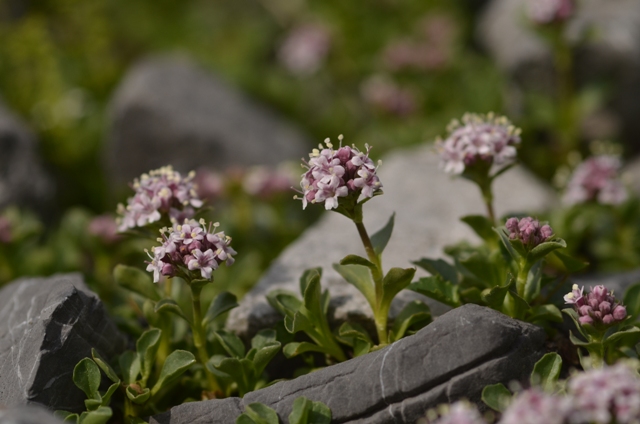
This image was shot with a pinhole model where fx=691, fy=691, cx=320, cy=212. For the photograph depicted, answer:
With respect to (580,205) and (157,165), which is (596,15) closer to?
(580,205)

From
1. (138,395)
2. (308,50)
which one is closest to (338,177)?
(138,395)

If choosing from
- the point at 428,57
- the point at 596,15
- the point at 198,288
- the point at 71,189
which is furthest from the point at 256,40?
the point at 198,288

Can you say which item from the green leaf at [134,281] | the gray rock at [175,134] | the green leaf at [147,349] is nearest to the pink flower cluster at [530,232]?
the green leaf at [147,349]

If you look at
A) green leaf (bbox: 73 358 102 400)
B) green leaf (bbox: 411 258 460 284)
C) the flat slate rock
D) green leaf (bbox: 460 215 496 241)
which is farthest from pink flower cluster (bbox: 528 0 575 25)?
green leaf (bbox: 73 358 102 400)

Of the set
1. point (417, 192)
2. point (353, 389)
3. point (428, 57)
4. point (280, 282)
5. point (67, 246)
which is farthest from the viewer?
point (428, 57)

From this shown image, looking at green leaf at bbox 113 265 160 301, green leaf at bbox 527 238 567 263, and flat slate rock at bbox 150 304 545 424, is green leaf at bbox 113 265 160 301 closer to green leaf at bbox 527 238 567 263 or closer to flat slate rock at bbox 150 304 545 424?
flat slate rock at bbox 150 304 545 424

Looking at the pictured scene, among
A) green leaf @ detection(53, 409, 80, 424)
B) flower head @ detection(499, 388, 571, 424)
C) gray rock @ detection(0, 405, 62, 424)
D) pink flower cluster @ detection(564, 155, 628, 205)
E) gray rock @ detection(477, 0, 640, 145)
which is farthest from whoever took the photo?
gray rock @ detection(477, 0, 640, 145)
